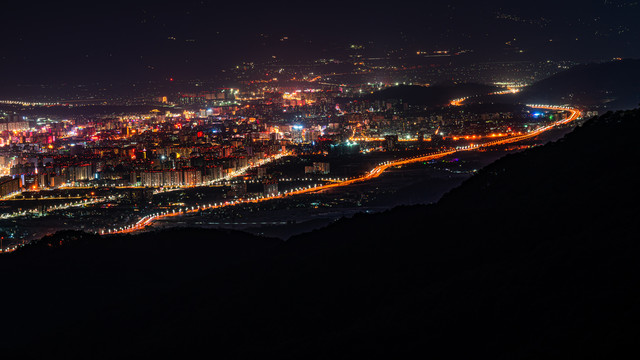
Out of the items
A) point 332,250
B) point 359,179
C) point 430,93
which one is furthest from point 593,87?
point 332,250

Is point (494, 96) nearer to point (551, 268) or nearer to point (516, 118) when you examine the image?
point (516, 118)

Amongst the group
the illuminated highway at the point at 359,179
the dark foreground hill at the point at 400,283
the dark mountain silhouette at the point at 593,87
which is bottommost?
the dark foreground hill at the point at 400,283

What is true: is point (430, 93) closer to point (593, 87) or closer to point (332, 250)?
point (593, 87)

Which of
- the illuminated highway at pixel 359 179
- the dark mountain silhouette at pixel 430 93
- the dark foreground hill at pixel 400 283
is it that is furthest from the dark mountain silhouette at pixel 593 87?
the dark foreground hill at pixel 400 283

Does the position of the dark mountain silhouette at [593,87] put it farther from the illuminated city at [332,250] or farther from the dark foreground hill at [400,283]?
the dark foreground hill at [400,283]

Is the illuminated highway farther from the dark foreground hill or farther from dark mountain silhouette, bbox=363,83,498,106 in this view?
dark mountain silhouette, bbox=363,83,498,106

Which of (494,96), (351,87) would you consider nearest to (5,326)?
(494,96)
